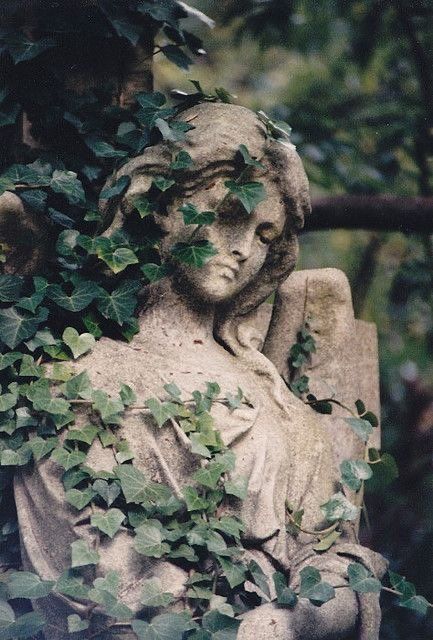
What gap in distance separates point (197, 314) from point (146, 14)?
1209 millimetres

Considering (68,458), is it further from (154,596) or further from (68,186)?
(68,186)

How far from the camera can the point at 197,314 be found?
3.85 m

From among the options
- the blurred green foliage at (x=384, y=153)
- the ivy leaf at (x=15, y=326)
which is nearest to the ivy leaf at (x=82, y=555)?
the ivy leaf at (x=15, y=326)

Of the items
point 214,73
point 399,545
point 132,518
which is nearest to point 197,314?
point 132,518

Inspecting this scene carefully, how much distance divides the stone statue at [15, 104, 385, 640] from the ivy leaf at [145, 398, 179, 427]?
0.07 m

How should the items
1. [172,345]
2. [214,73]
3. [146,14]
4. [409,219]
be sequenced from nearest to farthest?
[172,345] → [146,14] → [409,219] → [214,73]

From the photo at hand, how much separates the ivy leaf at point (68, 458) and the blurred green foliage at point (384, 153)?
9.10ft

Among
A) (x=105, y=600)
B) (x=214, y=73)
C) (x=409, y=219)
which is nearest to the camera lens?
(x=105, y=600)

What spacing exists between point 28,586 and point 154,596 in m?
0.34

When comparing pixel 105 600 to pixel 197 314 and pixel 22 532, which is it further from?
pixel 197 314

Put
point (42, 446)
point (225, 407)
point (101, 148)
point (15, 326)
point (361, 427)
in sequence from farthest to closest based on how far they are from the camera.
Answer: point (101, 148), point (361, 427), point (225, 407), point (15, 326), point (42, 446)

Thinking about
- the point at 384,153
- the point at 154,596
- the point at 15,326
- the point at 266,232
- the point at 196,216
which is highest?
the point at 196,216

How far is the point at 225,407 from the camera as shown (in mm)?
3635

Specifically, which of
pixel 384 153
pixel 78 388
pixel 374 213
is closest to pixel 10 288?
pixel 78 388
